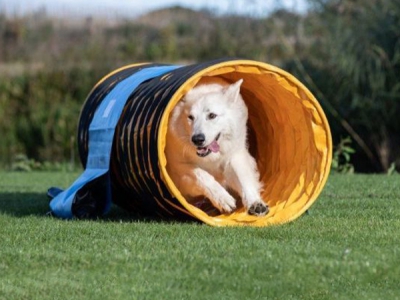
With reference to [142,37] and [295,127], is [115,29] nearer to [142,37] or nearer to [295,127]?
[142,37]

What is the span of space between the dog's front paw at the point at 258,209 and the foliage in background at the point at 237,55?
22.6 feet

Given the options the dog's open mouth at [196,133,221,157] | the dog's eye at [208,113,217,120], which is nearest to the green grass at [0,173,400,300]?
the dog's open mouth at [196,133,221,157]

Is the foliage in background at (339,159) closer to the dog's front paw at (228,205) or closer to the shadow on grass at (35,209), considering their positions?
the shadow on grass at (35,209)

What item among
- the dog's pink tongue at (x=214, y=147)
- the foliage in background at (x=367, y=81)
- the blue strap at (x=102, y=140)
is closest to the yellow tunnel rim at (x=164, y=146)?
the dog's pink tongue at (x=214, y=147)

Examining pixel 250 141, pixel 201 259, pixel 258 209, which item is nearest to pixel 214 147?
pixel 258 209

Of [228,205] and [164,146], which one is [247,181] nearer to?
[228,205]

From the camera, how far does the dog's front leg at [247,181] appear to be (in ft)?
26.0

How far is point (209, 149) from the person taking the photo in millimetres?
8008

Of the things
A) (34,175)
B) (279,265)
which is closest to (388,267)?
(279,265)

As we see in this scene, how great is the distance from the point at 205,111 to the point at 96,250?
1.96 m

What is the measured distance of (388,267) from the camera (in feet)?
19.0

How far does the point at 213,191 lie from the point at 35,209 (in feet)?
6.50

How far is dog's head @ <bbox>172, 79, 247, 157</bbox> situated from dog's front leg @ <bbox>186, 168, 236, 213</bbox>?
7.2 inches

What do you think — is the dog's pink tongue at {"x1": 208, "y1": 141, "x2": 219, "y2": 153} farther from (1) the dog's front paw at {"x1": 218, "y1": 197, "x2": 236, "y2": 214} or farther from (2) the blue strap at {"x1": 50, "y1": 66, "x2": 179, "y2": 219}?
(2) the blue strap at {"x1": 50, "y1": 66, "x2": 179, "y2": 219}
